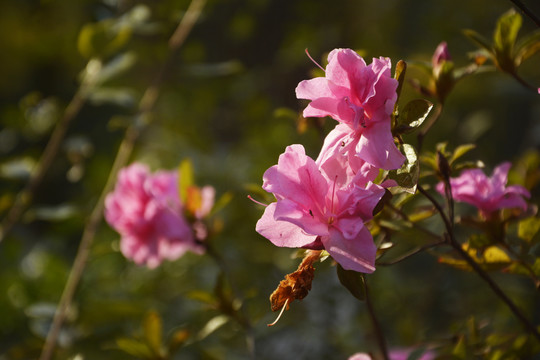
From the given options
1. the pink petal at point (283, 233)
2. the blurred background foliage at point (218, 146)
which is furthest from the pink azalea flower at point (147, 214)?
the pink petal at point (283, 233)

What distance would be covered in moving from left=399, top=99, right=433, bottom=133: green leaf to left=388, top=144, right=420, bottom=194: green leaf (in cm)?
2

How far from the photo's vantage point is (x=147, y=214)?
0.99 metres

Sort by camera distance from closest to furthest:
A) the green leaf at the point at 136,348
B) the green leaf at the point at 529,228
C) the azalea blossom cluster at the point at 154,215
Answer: the green leaf at the point at 529,228
the green leaf at the point at 136,348
the azalea blossom cluster at the point at 154,215

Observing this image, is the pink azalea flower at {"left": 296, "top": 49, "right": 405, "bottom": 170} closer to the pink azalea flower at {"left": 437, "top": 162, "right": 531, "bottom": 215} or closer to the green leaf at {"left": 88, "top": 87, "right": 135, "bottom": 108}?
the pink azalea flower at {"left": 437, "top": 162, "right": 531, "bottom": 215}

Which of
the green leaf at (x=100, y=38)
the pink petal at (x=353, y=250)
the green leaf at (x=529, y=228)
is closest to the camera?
the pink petal at (x=353, y=250)

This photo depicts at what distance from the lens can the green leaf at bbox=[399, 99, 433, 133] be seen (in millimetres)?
500

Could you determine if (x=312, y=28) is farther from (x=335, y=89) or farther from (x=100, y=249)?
(x=335, y=89)

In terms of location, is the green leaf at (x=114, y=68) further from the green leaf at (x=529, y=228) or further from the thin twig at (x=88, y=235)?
the green leaf at (x=529, y=228)

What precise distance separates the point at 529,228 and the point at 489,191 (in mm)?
57

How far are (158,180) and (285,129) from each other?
31.5 inches

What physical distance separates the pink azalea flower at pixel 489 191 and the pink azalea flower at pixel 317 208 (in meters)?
0.19

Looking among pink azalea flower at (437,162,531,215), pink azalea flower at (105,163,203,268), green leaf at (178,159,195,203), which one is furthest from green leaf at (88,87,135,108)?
pink azalea flower at (437,162,531,215)

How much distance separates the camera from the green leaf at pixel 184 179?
910mm

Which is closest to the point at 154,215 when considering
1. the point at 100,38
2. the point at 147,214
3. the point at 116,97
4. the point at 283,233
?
the point at 147,214
